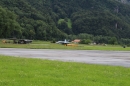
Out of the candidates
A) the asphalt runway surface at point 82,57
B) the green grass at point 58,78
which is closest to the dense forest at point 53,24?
the asphalt runway surface at point 82,57

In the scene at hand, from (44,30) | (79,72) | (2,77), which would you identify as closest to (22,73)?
(2,77)

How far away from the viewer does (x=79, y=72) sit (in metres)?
14.7

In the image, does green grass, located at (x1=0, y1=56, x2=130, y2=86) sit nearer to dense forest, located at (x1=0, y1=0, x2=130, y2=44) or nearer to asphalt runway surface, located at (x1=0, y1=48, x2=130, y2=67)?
asphalt runway surface, located at (x1=0, y1=48, x2=130, y2=67)

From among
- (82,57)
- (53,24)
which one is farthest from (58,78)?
(53,24)

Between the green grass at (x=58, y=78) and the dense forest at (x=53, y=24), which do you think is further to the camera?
the dense forest at (x=53, y=24)

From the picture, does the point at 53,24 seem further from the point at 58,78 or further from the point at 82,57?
the point at 58,78

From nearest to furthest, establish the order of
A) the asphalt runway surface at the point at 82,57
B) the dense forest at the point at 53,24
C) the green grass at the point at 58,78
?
the green grass at the point at 58,78
the asphalt runway surface at the point at 82,57
the dense forest at the point at 53,24

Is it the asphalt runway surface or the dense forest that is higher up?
the dense forest

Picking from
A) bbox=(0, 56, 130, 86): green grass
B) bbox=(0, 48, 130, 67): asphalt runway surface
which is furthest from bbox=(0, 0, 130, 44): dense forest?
bbox=(0, 56, 130, 86): green grass

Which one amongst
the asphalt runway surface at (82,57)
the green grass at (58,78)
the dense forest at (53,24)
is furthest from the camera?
the dense forest at (53,24)

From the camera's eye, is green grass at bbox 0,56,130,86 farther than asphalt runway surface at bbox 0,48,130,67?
No

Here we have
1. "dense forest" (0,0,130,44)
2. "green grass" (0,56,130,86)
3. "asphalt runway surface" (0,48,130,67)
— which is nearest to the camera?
"green grass" (0,56,130,86)

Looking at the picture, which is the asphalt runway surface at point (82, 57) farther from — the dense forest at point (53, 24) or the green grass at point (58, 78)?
the dense forest at point (53, 24)

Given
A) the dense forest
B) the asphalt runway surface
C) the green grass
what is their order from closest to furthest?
the green grass < the asphalt runway surface < the dense forest
